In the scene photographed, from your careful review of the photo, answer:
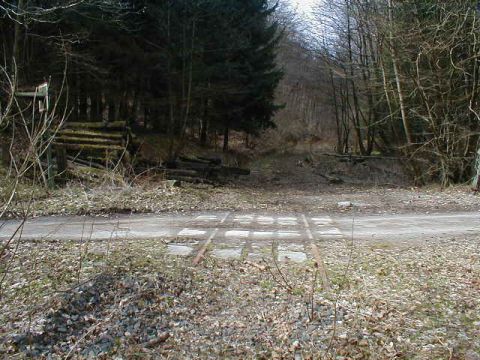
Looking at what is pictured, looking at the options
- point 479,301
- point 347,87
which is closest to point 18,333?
point 479,301

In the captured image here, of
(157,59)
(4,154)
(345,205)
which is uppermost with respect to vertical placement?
(157,59)

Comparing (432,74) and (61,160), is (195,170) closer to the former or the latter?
(61,160)

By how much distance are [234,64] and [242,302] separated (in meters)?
19.1

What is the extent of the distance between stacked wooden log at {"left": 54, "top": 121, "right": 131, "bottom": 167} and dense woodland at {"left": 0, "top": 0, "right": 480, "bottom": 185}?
164 cm

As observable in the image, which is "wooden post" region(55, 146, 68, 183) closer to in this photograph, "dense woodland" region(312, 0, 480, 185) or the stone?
the stone

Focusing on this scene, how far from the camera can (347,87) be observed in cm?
3095

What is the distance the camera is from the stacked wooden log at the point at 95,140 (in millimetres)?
14062

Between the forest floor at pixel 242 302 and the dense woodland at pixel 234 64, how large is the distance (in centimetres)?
393

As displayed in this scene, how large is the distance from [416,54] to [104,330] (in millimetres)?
14765

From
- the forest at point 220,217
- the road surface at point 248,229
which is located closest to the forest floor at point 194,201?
the forest at point 220,217

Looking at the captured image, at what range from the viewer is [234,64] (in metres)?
22.5

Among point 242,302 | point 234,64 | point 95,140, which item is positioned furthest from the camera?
point 234,64

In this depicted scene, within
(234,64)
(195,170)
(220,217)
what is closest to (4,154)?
(195,170)

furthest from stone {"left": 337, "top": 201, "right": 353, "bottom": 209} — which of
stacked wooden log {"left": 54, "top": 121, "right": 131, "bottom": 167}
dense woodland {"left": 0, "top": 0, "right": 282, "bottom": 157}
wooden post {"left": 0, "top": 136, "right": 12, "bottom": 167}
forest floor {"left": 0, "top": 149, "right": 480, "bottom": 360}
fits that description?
dense woodland {"left": 0, "top": 0, "right": 282, "bottom": 157}
